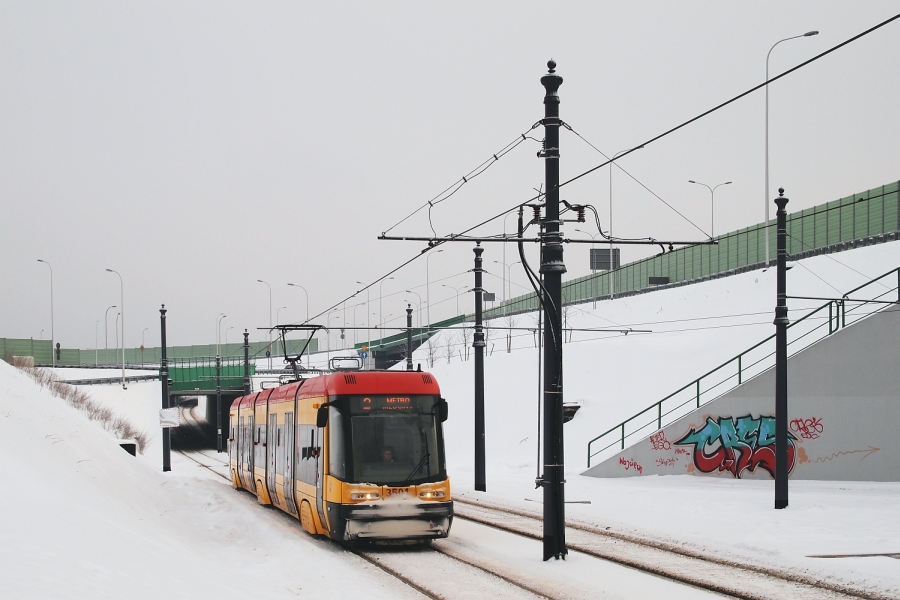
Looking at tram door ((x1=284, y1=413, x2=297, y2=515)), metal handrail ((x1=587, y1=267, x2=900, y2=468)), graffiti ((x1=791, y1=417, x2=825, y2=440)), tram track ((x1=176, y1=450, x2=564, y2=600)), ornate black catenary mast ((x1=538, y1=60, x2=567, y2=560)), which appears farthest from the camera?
metal handrail ((x1=587, y1=267, x2=900, y2=468))

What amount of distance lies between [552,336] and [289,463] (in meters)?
7.54

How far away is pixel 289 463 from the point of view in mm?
18922

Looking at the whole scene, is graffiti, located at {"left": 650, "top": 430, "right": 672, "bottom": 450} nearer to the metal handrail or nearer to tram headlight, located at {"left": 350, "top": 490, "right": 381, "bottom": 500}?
the metal handrail

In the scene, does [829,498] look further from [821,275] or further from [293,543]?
[821,275]

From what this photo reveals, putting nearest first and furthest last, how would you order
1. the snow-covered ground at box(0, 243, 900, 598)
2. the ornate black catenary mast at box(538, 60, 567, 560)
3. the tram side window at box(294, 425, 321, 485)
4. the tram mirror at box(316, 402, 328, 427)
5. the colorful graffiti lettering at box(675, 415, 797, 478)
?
the snow-covered ground at box(0, 243, 900, 598) < the ornate black catenary mast at box(538, 60, 567, 560) < the tram mirror at box(316, 402, 328, 427) < the tram side window at box(294, 425, 321, 485) < the colorful graffiti lettering at box(675, 415, 797, 478)

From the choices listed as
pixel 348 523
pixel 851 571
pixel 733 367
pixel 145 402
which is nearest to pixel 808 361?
pixel 733 367

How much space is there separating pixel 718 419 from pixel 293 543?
14641 mm

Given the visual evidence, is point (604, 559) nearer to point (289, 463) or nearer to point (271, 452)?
point (289, 463)

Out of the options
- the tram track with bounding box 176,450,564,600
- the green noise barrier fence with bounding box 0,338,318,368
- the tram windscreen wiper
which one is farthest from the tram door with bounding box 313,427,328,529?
the green noise barrier fence with bounding box 0,338,318,368

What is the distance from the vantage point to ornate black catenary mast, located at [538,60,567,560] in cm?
1347

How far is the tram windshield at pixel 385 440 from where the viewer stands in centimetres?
1488

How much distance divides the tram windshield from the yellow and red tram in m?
0.02

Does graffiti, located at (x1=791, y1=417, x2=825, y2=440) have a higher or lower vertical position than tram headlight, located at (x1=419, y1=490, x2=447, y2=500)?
lower

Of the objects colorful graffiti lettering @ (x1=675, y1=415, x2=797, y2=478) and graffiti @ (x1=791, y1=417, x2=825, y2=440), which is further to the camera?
colorful graffiti lettering @ (x1=675, y1=415, x2=797, y2=478)
